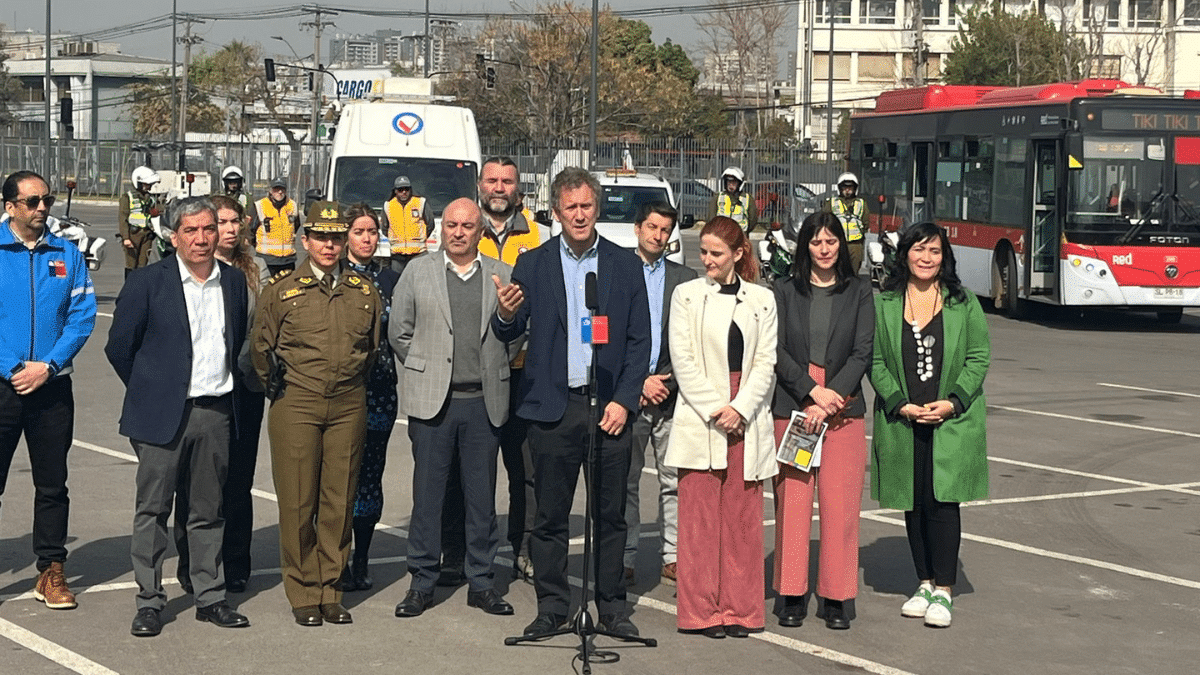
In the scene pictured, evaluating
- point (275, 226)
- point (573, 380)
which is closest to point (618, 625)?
point (573, 380)

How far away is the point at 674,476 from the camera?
27.4 feet

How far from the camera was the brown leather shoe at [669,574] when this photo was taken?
27.5 ft

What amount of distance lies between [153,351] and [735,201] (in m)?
14.9

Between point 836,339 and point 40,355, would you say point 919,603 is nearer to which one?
point 836,339

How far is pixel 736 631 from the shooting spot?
735cm

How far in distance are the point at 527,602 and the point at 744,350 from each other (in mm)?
1624

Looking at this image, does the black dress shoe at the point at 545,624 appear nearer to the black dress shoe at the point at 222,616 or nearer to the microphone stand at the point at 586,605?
the microphone stand at the point at 586,605

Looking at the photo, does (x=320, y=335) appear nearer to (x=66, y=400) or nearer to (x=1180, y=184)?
(x=66, y=400)

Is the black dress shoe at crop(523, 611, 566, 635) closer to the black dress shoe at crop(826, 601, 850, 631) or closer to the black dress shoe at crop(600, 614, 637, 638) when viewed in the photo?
the black dress shoe at crop(600, 614, 637, 638)

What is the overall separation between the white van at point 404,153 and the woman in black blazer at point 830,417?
14.8m

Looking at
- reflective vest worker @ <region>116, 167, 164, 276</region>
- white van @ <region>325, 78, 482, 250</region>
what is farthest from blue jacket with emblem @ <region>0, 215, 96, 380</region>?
white van @ <region>325, 78, 482, 250</region>

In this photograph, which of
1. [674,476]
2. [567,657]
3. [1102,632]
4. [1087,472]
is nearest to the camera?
[567,657]

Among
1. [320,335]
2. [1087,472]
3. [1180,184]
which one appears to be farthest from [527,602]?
[1180,184]

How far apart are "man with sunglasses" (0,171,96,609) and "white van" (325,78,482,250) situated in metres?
14.3
